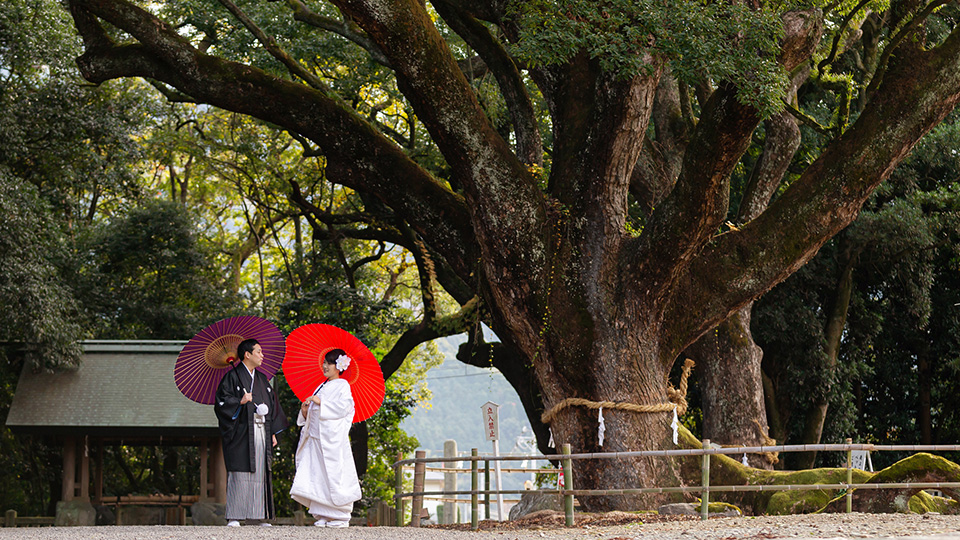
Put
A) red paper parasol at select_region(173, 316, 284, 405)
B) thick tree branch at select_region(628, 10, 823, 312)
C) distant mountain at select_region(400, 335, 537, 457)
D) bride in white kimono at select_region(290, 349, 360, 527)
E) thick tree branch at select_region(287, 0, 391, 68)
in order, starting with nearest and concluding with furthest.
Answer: bride in white kimono at select_region(290, 349, 360, 527), thick tree branch at select_region(628, 10, 823, 312), red paper parasol at select_region(173, 316, 284, 405), thick tree branch at select_region(287, 0, 391, 68), distant mountain at select_region(400, 335, 537, 457)

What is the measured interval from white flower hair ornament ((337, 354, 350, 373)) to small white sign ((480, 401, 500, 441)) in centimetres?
472

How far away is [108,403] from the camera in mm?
12352

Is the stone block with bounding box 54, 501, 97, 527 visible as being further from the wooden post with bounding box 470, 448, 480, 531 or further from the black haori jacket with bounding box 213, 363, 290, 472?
the wooden post with bounding box 470, 448, 480, 531

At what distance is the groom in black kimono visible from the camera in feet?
24.7

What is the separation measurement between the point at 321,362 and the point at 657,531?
3136mm

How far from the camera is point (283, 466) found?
16.6 metres

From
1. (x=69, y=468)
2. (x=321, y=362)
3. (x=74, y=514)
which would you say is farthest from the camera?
(x=69, y=468)

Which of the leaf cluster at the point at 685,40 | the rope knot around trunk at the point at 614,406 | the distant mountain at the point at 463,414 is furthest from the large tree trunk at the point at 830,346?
the distant mountain at the point at 463,414

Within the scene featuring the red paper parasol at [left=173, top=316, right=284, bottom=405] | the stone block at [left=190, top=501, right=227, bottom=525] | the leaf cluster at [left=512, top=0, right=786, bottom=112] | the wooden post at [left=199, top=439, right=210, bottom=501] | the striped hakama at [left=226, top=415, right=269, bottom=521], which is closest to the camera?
the leaf cluster at [left=512, top=0, right=786, bottom=112]

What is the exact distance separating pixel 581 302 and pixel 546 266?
1.56 feet

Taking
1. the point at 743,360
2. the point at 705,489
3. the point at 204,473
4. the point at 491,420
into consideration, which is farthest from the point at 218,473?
the point at 705,489

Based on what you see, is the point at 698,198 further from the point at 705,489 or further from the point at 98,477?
the point at 98,477

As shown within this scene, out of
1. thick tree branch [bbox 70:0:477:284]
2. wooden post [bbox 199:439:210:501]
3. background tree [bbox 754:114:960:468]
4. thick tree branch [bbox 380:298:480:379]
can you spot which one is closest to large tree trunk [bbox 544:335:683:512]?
thick tree branch [bbox 70:0:477:284]

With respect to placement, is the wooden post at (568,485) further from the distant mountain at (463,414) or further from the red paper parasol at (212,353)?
the distant mountain at (463,414)
